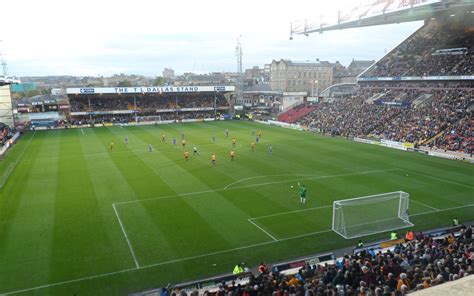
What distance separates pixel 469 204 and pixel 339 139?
26045 mm

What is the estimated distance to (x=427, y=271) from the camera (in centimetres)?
1033

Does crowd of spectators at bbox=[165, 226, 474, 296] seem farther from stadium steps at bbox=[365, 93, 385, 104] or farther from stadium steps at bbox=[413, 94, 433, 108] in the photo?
stadium steps at bbox=[365, 93, 385, 104]

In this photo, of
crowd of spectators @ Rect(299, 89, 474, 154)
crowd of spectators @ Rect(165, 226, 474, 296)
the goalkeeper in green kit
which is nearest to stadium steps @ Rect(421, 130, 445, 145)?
crowd of spectators @ Rect(299, 89, 474, 154)

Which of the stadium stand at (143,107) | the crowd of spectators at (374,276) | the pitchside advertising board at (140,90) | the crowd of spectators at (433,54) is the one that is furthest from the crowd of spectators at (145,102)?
the crowd of spectators at (374,276)

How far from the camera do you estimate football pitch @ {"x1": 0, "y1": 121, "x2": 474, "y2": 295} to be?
579 inches

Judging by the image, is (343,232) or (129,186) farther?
(129,186)

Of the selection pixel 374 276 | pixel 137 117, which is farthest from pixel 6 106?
pixel 374 276

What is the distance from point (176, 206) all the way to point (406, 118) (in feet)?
122

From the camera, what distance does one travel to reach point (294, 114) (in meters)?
70.3

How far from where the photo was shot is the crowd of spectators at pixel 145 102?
68062 mm

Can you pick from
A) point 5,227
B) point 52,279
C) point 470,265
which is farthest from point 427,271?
point 5,227

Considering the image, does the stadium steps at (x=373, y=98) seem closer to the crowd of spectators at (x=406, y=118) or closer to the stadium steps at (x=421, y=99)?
the crowd of spectators at (x=406, y=118)

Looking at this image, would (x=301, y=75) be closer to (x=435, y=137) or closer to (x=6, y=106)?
(x=435, y=137)

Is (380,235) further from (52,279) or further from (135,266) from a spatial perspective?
(52,279)
